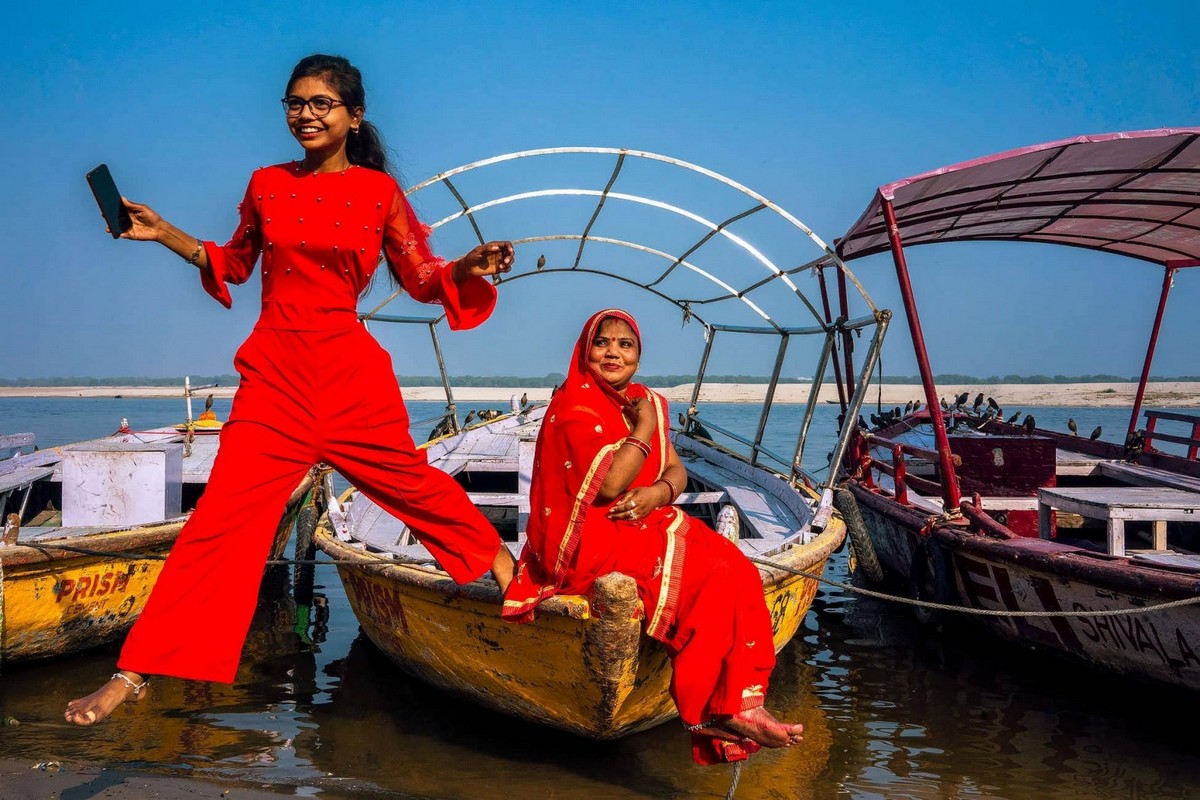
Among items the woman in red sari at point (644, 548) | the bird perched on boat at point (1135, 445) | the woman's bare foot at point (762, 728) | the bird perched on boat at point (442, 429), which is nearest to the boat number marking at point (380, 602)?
the woman in red sari at point (644, 548)

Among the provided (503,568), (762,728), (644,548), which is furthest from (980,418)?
(503,568)

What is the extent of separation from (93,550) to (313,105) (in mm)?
3018

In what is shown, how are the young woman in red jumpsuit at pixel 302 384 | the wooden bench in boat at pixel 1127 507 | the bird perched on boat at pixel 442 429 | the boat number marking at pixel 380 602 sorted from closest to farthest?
the young woman in red jumpsuit at pixel 302 384
the boat number marking at pixel 380 602
the wooden bench in boat at pixel 1127 507
the bird perched on boat at pixel 442 429

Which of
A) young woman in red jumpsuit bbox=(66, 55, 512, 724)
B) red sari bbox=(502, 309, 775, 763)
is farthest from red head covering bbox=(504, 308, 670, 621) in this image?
young woman in red jumpsuit bbox=(66, 55, 512, 724)

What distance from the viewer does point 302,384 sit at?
8.49 ft

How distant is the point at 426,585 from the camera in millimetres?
3910

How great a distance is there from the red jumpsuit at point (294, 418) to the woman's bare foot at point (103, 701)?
2.5 inches

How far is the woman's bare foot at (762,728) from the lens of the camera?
2809 millimetres

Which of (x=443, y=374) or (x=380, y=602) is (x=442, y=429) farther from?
(x=380, y=602)

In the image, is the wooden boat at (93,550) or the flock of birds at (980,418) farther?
the flock of birds at (980,418)

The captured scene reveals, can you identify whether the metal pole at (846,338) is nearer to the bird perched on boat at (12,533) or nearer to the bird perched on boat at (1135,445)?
the bird perched on boat at (1135,445)

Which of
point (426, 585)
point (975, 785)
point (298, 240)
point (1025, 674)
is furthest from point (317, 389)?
point (1025, 674)

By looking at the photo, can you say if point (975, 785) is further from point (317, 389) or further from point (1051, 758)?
point (317, 389)

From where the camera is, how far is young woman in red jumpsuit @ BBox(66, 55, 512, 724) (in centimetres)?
255
